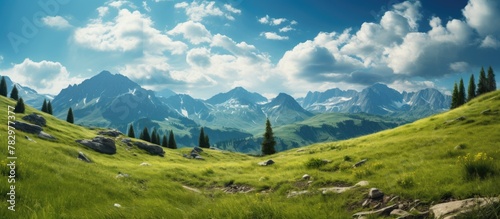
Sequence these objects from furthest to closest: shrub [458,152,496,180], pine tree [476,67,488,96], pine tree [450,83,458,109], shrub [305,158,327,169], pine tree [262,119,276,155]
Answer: pine tree [476,67,488,96] < pine tree [450,83,458,109] < pine tree [262,119,276,155] < shrub [305,158,327,169] < shrub [458,152,496,180]

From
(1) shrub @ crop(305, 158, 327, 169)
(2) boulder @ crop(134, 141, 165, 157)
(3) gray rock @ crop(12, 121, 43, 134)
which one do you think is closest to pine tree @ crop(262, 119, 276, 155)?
(2) boulder @ crop(134, 141, 165, 157)

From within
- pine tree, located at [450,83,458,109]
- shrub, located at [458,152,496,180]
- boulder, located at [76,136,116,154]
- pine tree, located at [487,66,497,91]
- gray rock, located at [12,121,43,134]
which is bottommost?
shrub, located at [458,152,496,180]

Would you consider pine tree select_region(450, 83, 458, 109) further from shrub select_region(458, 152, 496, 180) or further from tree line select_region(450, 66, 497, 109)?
shrub select_region(458, 152, 496, 180)

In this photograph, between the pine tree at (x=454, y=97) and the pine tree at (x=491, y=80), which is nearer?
the pine tree at (x=454, y=97)

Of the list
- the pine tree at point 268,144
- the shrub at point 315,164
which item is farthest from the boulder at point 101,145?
the pine tree at point 268,144

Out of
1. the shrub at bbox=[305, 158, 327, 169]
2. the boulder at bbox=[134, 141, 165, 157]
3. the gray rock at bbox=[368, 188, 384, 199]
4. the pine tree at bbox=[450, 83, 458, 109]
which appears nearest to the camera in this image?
the gray rock at bbox=[368, 188, 384, 199]

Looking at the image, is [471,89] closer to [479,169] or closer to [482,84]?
[482,84]

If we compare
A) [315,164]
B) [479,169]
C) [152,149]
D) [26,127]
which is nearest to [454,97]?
[152,149]

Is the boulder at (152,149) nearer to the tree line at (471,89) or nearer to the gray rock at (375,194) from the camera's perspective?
the gray rock at (375,194)

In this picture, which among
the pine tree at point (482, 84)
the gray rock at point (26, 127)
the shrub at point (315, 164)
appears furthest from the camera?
the pine tree at point (482, 84)

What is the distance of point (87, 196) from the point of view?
448 inches

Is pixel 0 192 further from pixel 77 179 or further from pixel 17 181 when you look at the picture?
pixel 77 179

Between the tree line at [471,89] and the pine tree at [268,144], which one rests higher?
the tree line at [471,89]

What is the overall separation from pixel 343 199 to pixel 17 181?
449 inches
